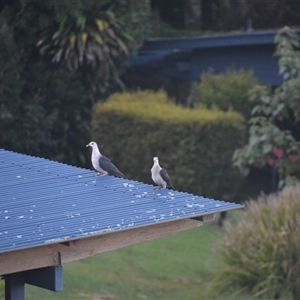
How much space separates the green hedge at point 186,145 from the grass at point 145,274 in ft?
5.69

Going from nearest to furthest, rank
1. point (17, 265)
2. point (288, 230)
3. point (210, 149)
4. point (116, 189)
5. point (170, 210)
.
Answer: point (17, 265)
point (170, 210)
point (116, 189)
point (288, 230)
point (210, 149)

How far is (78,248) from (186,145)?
10.1 m

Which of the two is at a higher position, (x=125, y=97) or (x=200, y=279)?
(x=125, y=97)

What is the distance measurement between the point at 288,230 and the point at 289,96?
3.70 m

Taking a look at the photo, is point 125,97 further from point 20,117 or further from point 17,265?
point 17,265

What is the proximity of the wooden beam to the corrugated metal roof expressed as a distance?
0.10m

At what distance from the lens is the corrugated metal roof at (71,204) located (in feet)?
17.5

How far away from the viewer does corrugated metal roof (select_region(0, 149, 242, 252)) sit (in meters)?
5.34

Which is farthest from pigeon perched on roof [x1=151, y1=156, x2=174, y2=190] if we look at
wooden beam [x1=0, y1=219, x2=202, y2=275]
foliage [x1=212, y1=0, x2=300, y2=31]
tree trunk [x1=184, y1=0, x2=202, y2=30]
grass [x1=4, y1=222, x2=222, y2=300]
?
tree trunk [x1=184, y1=0, x2=202, y2=30]

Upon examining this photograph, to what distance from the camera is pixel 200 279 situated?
39.4 ft

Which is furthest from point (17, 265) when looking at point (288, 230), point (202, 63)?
point (202, 63)

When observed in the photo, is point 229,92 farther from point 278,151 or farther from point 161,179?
point 161,179

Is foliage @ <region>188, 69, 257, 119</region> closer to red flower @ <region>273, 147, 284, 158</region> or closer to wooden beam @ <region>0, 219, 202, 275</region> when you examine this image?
red flower @ <region>273, 147, 284, 158</region>

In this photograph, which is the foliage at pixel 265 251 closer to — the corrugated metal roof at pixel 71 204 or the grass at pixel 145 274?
the grass at pixel 145 274
